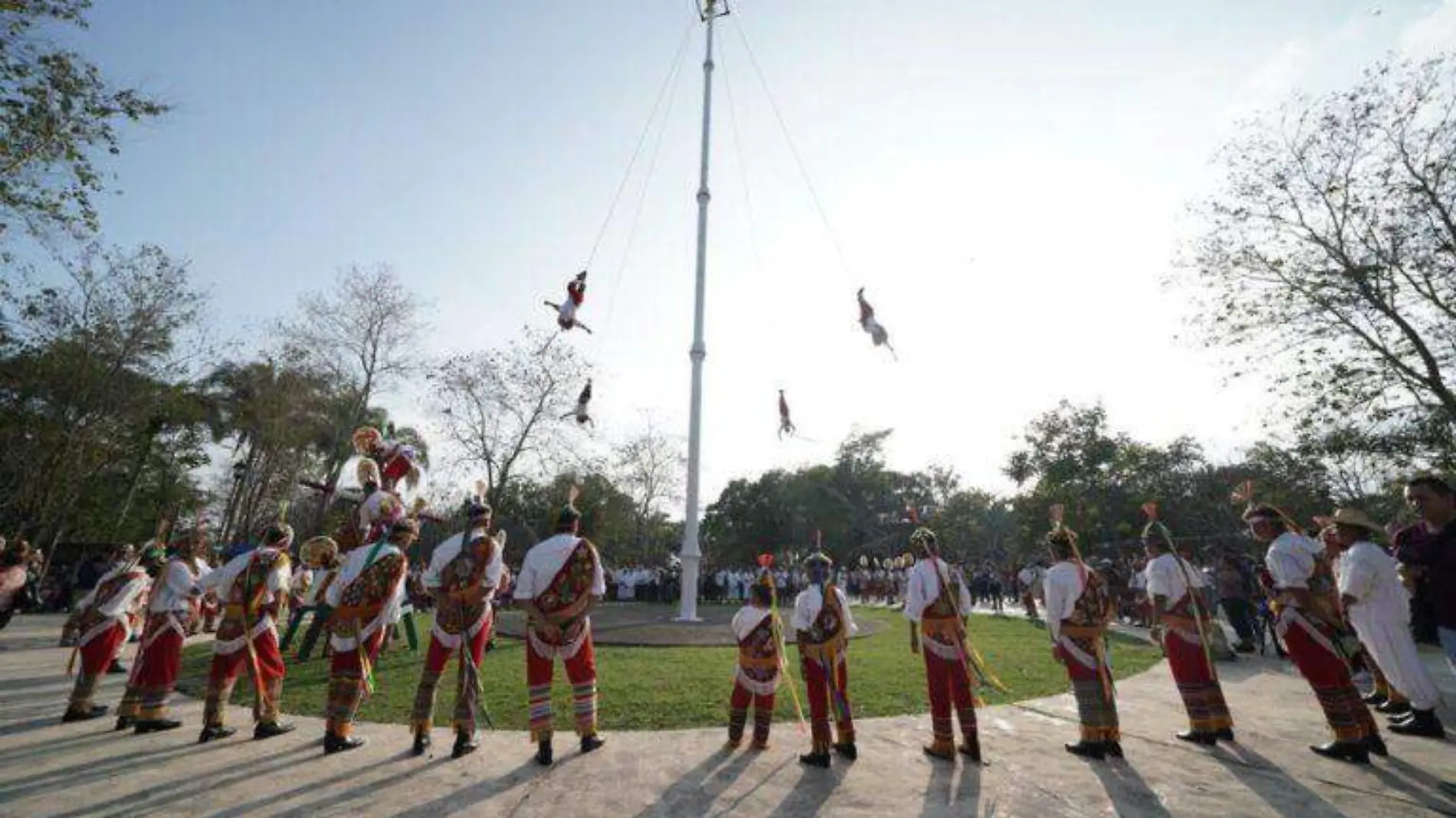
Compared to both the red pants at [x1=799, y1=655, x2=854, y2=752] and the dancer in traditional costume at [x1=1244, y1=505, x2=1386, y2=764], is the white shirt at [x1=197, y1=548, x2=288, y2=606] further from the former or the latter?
the dancer in traditional costume at [x1=1244, y1=505, x2=1386, y2=764]

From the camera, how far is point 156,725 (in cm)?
668

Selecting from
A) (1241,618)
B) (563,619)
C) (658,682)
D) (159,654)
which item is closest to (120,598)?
(159,654)

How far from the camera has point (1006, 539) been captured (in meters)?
56.5

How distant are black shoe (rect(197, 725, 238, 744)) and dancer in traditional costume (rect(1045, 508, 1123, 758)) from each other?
800 centimetres

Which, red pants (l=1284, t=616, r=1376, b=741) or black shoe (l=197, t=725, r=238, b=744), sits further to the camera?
black shoe (l=197, t=725, r=238, b=744)

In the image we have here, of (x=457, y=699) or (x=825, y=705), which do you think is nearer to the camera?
(x=825, y=705)

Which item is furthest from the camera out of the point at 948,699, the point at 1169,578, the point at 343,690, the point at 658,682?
the point at 658,682

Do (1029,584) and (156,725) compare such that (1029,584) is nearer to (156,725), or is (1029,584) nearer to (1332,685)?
(1332,685)

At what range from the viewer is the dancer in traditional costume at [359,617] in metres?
6.03

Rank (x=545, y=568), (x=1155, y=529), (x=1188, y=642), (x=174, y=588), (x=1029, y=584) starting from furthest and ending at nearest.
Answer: (x=1029, y=584), (x=1155, y=529), (x=174, y=588), (x=1188, y=642), (x=545, y=568)

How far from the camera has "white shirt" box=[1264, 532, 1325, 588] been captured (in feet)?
20.6

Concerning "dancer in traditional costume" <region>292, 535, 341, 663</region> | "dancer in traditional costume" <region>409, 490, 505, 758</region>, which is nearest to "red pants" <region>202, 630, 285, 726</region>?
"dancer in traditional costume" <region>292, 535, 341, 663</region>

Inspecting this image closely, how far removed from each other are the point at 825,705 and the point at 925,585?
149 cm

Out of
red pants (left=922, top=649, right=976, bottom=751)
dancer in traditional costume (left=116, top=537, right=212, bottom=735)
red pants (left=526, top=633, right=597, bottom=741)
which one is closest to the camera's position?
red pants (left=526, top=633, right=597, bottom=741)
